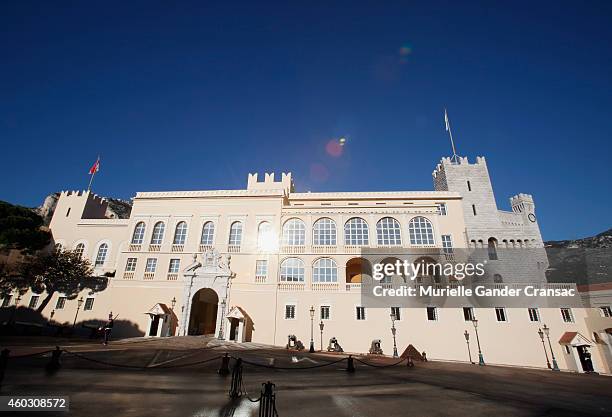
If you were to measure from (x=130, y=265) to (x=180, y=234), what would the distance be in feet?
19.7

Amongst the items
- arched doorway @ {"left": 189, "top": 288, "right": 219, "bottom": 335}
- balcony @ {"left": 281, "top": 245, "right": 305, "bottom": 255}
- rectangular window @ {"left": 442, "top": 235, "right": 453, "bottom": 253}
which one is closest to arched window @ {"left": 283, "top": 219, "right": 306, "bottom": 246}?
balcony @ {"left": 281, "top": 245, "right": 305, "bottom": 255}

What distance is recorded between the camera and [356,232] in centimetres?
3262

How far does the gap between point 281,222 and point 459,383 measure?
23.1 m

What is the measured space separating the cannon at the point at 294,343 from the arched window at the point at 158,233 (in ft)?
59.4

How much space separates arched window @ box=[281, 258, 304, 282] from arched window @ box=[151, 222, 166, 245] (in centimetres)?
1446

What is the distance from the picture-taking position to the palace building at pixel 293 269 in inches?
1115

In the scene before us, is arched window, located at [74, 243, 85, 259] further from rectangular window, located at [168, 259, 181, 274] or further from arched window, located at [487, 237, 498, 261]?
arched window, located at [487, 237, 498, 261]

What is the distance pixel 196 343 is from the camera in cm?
2400

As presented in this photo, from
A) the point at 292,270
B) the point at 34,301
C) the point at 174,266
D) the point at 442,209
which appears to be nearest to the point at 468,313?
the point at 442,209

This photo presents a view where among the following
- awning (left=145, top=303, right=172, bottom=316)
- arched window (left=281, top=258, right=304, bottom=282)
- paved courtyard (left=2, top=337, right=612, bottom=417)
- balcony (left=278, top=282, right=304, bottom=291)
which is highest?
arched window (left=281, top=258, right=304, bottom=282)

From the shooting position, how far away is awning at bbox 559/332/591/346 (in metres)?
28.3

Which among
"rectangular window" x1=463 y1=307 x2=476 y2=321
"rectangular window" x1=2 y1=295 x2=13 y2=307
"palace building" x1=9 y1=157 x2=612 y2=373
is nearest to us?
"palace building" x1=9 y1=157 x2=612 y2=373

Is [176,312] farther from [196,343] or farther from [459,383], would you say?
[459,383]

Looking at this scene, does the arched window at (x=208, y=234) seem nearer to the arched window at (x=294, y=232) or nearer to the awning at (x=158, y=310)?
the awning at (x=158, y=310)
